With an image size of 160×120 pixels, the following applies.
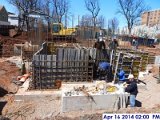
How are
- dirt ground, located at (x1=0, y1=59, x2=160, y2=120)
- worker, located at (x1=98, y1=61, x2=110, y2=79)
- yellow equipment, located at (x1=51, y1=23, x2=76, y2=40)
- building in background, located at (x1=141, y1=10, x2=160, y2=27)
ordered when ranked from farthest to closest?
building in background, located at (x1=141, y1=10, x2=160, y2=27)
yellow equipment, located at (x1=51, y1=23, x2=76, y2=40)
worker, located at (x1=98, y1=61, x2=110, y2=79)
dirt ground, located at (x1=0, y1=59, x2=160, y2=120)

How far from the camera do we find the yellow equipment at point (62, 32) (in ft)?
73.3

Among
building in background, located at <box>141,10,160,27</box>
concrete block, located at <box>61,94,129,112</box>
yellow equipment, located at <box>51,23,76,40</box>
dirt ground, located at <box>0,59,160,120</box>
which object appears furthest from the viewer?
building in background, located at <box>141,10,160,27</box>

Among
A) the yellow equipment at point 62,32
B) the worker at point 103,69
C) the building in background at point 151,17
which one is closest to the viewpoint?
the worker at point 103,69

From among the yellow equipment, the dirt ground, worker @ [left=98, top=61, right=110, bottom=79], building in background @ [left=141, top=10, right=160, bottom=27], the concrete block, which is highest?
building in background @ [left=141, top=10, right=160, bottom=27]

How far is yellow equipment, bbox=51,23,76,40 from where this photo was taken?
22.4 metres

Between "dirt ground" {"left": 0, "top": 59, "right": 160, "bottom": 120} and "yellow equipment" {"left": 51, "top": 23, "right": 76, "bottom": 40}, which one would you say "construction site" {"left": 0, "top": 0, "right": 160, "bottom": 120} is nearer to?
"dirt ground" {"left": 0, "top": 59, "right": 160, "bottom": 120}

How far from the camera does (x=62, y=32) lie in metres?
23.7

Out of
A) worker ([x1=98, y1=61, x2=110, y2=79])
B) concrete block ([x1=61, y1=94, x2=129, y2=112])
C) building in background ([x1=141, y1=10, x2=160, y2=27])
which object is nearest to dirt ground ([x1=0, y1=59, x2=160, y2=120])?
concrete block ([x1=61, y1=94, x2=129, y2=112])

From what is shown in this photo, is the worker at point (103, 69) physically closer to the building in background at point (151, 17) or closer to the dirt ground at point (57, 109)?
the dirt ground at point (57, 109)

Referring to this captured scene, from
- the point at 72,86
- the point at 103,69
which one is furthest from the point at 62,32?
the point at 72,86

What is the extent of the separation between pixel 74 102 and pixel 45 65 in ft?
9.56

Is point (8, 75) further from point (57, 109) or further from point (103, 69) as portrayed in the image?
point (57, 109)

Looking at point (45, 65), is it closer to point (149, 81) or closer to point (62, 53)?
point (62, 53)

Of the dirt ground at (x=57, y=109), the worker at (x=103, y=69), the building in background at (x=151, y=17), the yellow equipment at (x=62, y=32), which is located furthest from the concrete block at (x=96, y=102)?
the building in background at (x=151, y=17)
